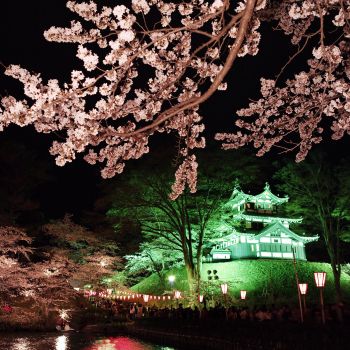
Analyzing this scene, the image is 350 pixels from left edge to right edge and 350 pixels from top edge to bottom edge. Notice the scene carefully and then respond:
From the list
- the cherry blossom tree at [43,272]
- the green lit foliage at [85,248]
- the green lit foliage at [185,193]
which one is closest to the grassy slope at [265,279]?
the green lit foliage at [185,193]

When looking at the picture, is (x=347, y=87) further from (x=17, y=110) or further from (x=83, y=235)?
(x=83, y=235)

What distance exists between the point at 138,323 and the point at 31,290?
222 inches

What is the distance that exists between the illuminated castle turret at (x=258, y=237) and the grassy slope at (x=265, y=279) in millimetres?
3677

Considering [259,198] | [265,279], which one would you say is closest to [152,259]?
[265,279]

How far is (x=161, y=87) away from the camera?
5.77 meters

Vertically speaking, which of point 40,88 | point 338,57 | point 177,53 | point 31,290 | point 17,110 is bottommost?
point 31,290

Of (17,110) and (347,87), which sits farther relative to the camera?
(347,87)

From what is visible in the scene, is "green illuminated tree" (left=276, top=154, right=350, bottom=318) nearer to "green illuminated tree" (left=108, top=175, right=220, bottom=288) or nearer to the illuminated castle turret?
"green illuminated tree" (left=108, top=175, right=220, bottom=288)

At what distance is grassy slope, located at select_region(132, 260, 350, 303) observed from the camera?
2686cm

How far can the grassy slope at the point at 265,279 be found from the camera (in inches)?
Result: 1057

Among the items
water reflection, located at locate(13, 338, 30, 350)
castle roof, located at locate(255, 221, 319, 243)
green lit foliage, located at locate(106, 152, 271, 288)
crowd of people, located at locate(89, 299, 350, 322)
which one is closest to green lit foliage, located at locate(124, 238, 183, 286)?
crowd of people, located at locate(89, 299, 350, 322)

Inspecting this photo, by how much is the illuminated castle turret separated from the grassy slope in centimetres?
368

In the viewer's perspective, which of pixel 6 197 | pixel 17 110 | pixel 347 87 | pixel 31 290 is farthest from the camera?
pixel 6 197

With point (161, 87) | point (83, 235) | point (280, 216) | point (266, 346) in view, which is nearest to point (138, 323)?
point (83, 235)
